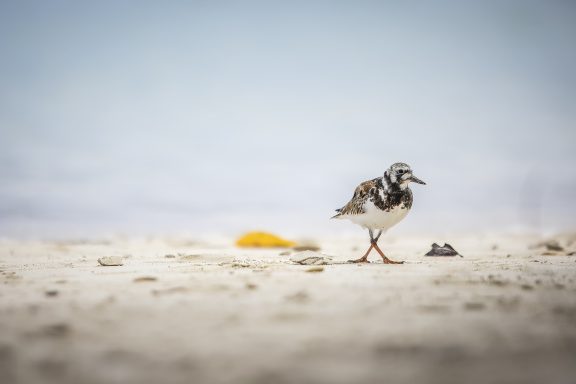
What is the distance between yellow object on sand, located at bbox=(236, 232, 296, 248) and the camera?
12609mm

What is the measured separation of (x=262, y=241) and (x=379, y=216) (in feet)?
19.9

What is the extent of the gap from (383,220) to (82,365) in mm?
5708

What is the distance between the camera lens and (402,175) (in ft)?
23.2

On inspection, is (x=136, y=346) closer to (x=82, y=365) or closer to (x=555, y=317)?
(x=82, y=365)

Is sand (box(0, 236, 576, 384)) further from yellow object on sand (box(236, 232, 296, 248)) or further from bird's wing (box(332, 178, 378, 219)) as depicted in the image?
yellow object on sand (box(236, 232, 296, 248))

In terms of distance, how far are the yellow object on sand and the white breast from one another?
17.7ft

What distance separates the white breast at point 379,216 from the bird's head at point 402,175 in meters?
0.42

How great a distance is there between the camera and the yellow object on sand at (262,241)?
1261cm

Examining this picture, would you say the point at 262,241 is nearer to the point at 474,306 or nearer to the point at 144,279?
the point at 144,279

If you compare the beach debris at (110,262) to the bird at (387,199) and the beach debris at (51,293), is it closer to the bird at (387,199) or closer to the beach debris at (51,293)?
the beach debris at (51,293)

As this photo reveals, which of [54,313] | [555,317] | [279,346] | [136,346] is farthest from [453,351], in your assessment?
[54,313]

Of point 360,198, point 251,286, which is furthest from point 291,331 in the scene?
point 360,198

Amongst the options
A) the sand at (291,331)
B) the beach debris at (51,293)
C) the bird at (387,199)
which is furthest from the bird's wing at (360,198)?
the beach debris at (51,293)

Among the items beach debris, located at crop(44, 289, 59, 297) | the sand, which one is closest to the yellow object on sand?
the sand
